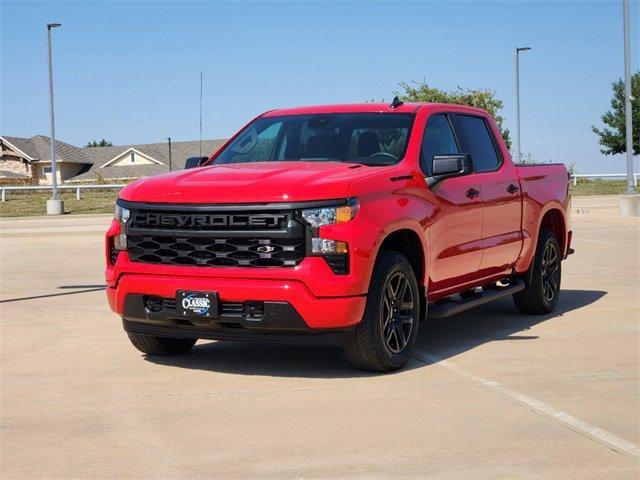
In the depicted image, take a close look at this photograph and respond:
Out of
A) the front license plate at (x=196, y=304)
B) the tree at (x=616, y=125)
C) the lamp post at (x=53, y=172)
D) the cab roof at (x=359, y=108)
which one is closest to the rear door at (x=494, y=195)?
the cab roof at (x=359, y=108)

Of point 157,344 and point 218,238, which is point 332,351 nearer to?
point 157,344

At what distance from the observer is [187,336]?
24.2 ft

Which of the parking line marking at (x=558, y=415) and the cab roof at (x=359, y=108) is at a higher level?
the cab roof at (x=359, y=108)

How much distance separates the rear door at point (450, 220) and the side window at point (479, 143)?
28 centimetres

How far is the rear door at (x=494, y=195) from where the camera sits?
9.04m

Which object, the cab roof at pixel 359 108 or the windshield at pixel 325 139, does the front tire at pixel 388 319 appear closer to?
the windshield at pixel 325 139

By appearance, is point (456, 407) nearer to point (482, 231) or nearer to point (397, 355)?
point (397, 355)

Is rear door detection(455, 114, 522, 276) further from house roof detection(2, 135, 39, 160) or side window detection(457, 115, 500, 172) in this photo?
house roof detection(2, 135, 39, 160)

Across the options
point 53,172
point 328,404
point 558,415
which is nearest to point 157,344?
point 328,404

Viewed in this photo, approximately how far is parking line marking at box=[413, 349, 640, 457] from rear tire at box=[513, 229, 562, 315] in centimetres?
254

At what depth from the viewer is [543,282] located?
10.3 metres

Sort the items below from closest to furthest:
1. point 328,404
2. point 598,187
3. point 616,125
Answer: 1. point 328,404
2. point 598,187
3. point 616,125

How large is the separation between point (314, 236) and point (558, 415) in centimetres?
188

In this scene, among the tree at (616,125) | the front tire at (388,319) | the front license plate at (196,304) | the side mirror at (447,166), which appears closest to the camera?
the front license plate at (196,304)
